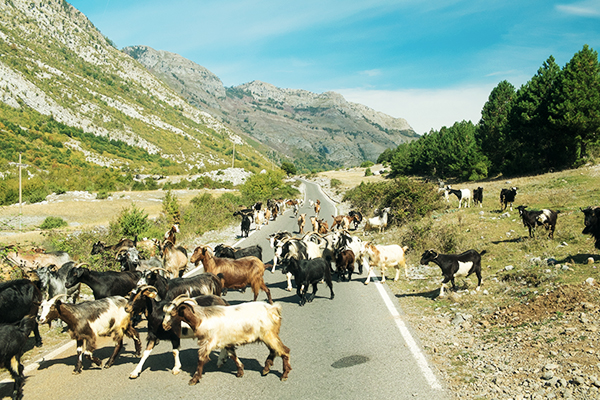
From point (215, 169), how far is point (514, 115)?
182 feet

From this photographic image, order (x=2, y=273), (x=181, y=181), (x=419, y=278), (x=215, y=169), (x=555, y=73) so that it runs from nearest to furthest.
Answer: (x=2, y=273)
(x=419, y=278)
(x=555, y=73)
(x=181, y=181)
(x=215, y=169)

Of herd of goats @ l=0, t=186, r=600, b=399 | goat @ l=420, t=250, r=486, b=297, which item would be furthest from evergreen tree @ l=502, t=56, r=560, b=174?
goat @ l=420, t=250, r=486, b=297

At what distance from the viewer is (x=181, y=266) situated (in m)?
10.6

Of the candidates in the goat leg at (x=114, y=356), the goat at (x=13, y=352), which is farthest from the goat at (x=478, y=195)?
the goat at (x=13, y=352)

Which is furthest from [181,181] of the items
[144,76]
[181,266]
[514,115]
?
[144,76]

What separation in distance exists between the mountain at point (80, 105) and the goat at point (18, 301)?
7221 centimetres

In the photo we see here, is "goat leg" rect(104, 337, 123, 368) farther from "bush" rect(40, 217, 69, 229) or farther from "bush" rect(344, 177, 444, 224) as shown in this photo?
"bush" rect(40, 217, 69, 229)

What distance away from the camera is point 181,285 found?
7184 mm

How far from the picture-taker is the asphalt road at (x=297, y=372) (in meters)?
5.05

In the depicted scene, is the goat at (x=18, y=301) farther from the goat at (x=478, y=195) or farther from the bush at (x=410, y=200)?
the goat at (x=478, y=195)

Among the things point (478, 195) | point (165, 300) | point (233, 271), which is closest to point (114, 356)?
point (165, 300)

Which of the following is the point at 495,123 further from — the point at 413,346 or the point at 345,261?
the point at 413,346

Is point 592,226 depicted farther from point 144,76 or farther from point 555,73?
point 144,76

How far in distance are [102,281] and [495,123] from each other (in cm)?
5169
